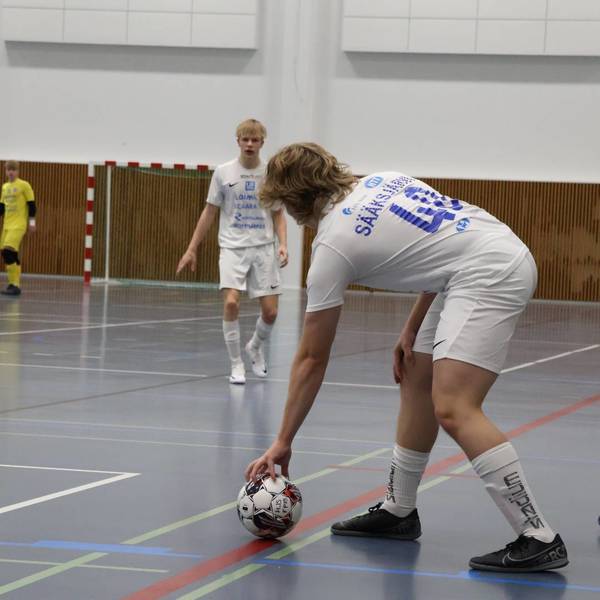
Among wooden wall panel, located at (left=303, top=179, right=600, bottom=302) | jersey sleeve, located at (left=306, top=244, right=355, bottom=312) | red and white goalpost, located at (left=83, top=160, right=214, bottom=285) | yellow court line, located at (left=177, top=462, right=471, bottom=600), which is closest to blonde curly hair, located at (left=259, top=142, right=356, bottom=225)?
jersey sleeve, located at (left=306, top=244, right=355, bottom=312)

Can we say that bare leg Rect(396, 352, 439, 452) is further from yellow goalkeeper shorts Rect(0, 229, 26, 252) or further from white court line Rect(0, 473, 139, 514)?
yellow goalkeeper shorts Rect(0, 229, 26, 252)

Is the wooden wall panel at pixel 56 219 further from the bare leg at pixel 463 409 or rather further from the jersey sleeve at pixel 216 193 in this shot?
the bare leg at pixel 463 409

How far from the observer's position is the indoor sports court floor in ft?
15.1

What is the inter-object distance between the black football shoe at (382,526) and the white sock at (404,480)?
3 centimetres

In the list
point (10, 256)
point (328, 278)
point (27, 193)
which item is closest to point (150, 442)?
point (328, 278)

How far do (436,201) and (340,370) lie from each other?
7.02 meters

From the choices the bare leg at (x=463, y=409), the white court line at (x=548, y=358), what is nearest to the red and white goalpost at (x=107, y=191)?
the white court line at (x=548, y=358)

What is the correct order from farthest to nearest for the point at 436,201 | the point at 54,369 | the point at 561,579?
1. the point at 54,369
2. the point at 436,201
3. the point at 561,579

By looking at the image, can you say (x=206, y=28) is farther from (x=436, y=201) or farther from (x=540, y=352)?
(x=436, y=201)

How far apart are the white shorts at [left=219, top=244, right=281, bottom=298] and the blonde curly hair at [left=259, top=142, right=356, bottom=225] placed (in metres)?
6.14

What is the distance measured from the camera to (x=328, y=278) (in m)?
4.80

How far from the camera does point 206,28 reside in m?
26.9

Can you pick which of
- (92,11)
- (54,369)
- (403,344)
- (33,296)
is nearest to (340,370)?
(54,369)

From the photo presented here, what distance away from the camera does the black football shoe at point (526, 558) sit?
4773 millimetres
